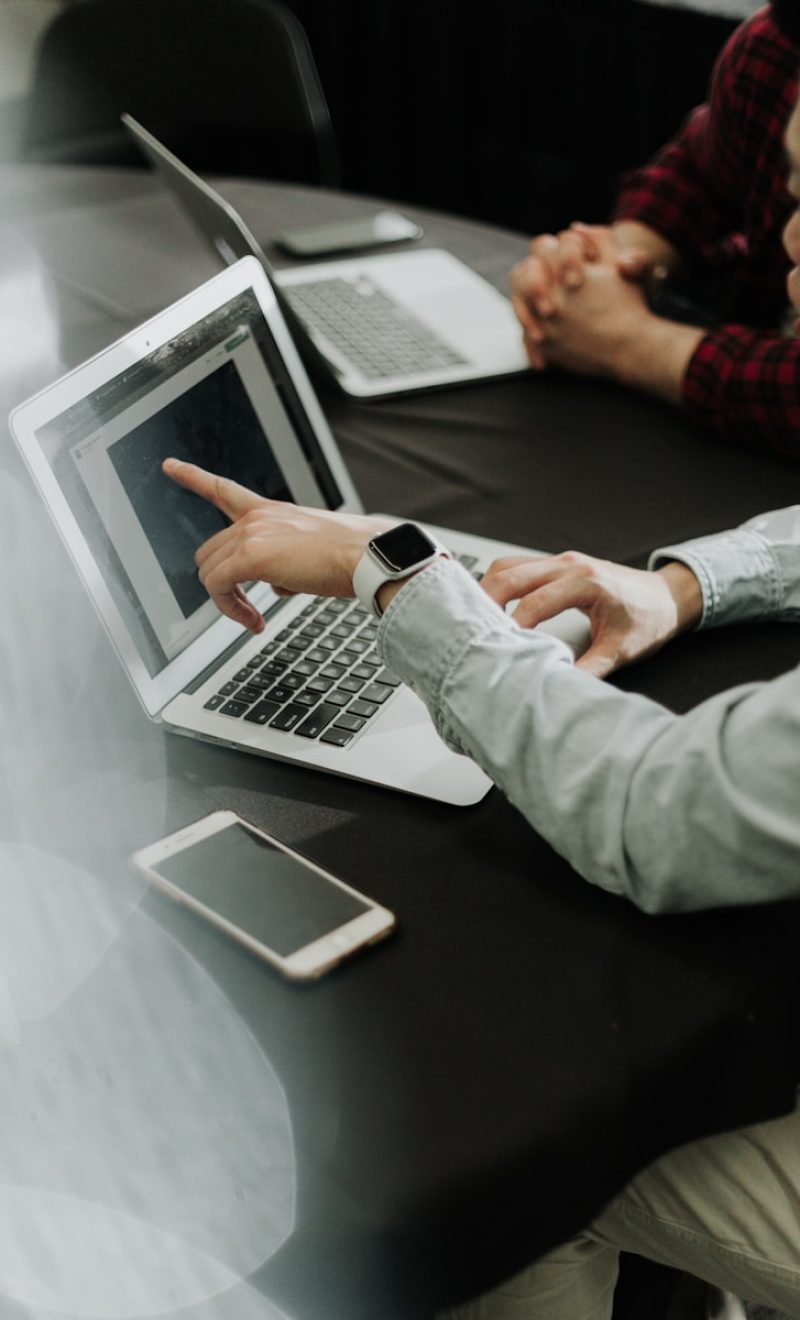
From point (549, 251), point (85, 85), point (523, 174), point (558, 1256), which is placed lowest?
point (558, 1256)

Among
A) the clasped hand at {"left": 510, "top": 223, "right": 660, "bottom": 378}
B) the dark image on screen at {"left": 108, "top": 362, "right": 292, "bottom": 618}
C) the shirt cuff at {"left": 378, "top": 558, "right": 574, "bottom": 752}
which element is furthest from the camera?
the clasped hand at {"left": 510, "top": 223, "right": 660, "bottom": 378}

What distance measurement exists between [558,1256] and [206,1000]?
1.13 feet

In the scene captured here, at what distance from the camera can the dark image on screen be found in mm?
841

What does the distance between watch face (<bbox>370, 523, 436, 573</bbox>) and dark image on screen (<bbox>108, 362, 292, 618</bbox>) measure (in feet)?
0.55

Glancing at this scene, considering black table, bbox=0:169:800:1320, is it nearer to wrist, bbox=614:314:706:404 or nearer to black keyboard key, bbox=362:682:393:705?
black keyboard key, bbox=362:682:393:705

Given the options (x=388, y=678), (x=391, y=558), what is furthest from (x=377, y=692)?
(x=391, y=558)

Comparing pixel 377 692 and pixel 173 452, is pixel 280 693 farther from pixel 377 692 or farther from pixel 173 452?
pixel 173 452

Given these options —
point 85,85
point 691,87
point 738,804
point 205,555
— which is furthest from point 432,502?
point 691,87

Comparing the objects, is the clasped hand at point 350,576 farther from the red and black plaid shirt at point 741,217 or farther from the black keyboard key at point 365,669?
the red and black plaid shirt at point 741,217

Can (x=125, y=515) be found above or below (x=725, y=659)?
above

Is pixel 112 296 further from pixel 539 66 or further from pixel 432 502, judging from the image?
pixel 539 66

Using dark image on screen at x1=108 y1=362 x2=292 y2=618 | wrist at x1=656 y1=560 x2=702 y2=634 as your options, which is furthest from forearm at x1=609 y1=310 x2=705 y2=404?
dark image on screen at x1=108 y1=362 x2=292 y2=618

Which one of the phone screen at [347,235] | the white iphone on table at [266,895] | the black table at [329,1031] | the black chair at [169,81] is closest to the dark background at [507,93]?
the black chair at [169,81]

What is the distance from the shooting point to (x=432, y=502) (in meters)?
1.12
